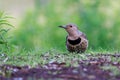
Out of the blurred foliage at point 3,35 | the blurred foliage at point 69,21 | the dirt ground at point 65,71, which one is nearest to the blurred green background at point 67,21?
the blurred foliage at point 69,21

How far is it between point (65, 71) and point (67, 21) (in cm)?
802

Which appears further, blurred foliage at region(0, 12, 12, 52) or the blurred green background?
the blurred green background

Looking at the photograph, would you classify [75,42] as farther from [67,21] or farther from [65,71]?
[67,21]

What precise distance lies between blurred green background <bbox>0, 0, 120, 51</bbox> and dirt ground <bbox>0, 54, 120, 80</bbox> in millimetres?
6202

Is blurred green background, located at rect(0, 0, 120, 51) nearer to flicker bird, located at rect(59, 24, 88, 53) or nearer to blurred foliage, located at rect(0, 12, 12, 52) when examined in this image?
blurred foliage, located at rect(0, 12, 12, 52)

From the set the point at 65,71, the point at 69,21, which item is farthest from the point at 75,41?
the point at 69,21

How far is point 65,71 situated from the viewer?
7.25 metres

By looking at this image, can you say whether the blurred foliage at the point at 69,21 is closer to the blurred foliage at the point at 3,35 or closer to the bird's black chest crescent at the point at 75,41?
the blurred foliage at the point at 3,35

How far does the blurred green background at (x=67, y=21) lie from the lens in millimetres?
14447

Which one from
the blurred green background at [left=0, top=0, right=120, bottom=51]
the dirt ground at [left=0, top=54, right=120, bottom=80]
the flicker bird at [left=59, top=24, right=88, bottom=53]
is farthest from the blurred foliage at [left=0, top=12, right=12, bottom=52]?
the blurred green background at [left=0, top=0, right=120, bottom=51]

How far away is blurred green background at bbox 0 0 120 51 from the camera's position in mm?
14447

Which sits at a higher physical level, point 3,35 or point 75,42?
point 3,35

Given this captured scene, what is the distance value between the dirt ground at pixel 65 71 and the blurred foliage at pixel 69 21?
243 inches

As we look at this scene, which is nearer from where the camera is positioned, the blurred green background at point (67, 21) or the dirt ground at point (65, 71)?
the dirt ground at point (65, 71)
